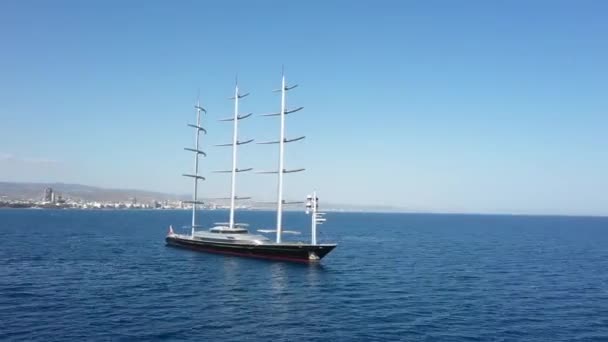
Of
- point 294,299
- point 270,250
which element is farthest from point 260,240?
point 294,299

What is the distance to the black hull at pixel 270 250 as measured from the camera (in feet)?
222

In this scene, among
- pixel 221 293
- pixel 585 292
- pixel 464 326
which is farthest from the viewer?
pixel 585 292

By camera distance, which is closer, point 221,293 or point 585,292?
point 221,293

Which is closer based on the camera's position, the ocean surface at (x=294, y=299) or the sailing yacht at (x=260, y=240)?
the ocean surface at (x=294, y=299)

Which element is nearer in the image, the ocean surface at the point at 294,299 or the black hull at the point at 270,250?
the ocean surface at the point at 294,299

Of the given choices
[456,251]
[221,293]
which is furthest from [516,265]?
[221,293]

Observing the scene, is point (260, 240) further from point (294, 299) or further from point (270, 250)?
point (294, 299)

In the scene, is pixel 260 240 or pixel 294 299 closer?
pixel 294 299

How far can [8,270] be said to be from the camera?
5491 cm

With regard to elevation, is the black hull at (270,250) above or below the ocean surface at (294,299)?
above

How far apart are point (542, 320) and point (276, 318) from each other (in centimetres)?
1974

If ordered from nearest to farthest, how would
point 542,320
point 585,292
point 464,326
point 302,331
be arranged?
point 302,331
point 464,326
point 542,320
point 585,292

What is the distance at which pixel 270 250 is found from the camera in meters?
71.6

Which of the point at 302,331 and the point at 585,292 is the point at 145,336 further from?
the point at 585,292
